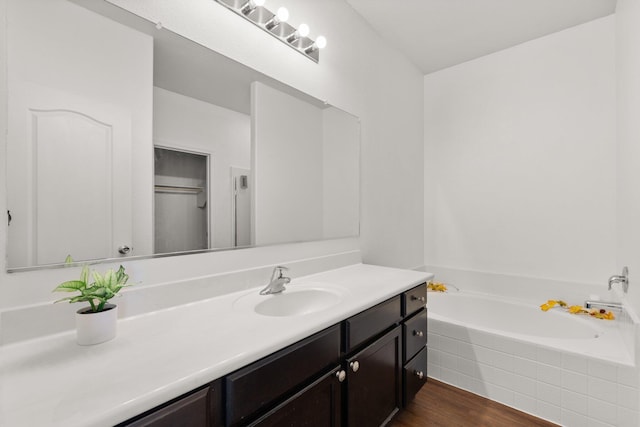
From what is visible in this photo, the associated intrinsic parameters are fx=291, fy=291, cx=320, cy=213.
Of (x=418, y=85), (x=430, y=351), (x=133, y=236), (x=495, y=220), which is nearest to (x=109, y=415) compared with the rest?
(x=133, y=236)

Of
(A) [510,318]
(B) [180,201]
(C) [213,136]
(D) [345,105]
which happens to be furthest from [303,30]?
(A) [510,318]

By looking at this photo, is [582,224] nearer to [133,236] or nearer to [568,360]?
[568,360]

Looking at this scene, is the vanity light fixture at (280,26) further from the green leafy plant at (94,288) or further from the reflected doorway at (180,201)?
the green leafy plant at (94,288)

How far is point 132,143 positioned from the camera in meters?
1.00

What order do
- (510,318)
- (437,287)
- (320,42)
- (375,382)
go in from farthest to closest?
(437,287) < (510,318) < (320,42) < (375,382)

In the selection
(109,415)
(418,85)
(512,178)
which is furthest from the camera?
(418,85)

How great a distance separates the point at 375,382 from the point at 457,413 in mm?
870

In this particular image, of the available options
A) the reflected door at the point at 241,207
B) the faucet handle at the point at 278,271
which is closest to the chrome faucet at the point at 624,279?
the faucet handle at the point at 278,271

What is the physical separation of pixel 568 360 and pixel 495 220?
1265 mm

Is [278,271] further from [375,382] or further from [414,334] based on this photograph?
[414,334]

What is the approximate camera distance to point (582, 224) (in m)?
2.22

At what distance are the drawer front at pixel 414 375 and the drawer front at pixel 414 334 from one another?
0.04m

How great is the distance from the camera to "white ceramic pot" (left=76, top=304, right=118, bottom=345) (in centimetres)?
75

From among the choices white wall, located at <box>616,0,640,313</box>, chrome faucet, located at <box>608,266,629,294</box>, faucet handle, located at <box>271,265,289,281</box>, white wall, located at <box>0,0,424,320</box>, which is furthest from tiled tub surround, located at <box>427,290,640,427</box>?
faucet handle, located at <box>271,265,289,281</box>
